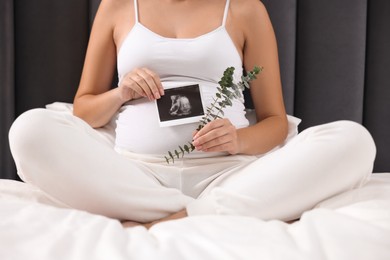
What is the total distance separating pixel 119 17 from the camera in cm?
153

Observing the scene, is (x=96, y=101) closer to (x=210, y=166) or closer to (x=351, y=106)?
(x=210, y=166)

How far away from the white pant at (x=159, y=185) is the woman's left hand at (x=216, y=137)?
88mm

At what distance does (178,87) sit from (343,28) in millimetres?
710

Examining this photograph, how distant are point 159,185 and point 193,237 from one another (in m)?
0.36

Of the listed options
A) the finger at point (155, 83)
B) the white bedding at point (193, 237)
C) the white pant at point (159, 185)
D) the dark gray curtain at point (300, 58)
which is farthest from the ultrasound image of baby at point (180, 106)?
the dark gray curtain at point (300, 58)

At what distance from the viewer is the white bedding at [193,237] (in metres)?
0.79

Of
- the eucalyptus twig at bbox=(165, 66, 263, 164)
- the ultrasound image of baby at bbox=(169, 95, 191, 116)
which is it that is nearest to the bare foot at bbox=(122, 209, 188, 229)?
the eucalyptus twig at bbox=(165, 66, 263, 164)

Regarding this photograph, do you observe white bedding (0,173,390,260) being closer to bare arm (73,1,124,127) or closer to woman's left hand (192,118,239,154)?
woman's left hand (192,118,239,154)

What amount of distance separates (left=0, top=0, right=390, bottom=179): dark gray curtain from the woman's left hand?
0.57 meters

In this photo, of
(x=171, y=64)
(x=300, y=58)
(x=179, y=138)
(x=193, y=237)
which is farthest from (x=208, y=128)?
(x=300, y=58)

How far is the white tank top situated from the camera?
1.38 metres

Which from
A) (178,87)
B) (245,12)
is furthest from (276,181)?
(245,12)

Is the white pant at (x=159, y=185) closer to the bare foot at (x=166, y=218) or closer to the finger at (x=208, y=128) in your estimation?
→ the bare foot at (x=166, y=218)

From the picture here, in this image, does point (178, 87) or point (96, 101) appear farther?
point (96, 101)
